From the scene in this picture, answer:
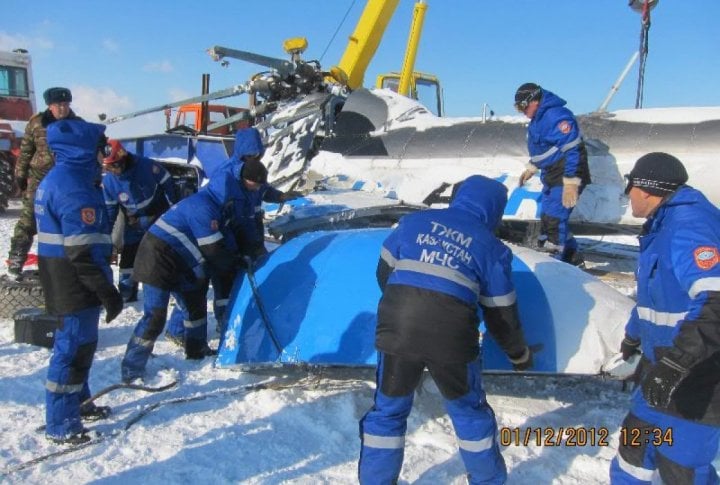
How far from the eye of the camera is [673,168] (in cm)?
230

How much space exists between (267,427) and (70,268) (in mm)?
1326

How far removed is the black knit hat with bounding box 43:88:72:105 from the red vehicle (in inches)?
339

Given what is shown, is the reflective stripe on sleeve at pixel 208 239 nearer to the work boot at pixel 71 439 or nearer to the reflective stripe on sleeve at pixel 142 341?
the reflective stripe on sleeve at pixel 142 341

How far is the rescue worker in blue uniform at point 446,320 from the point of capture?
2.35 m

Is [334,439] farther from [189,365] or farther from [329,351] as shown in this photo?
[189,365]

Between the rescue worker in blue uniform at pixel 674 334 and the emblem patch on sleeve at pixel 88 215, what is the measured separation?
99.3 inches

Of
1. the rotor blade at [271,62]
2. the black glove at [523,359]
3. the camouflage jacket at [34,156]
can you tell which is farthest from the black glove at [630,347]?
the rotor blade at [271,62]

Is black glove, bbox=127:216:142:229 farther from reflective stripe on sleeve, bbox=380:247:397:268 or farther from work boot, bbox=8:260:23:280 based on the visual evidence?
reflective stripe on sleeve, bbox=380:247:397:268

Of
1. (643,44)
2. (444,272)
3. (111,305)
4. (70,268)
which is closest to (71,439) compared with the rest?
(111,305)

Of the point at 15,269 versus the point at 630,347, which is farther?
the point at 15,269

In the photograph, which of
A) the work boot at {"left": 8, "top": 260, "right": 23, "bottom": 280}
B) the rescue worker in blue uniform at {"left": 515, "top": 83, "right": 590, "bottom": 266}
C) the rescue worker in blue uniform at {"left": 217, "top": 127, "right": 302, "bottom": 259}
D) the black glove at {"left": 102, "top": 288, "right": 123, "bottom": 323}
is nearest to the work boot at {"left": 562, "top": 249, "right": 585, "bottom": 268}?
the rescue worker in blue uniform at {"left": 515, "top": 83, "right": 590, "bottom": 266}

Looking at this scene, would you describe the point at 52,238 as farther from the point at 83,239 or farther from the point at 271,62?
the point at 271,62

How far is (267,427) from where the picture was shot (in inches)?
128

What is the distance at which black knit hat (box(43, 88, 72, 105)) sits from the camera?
444 cm
